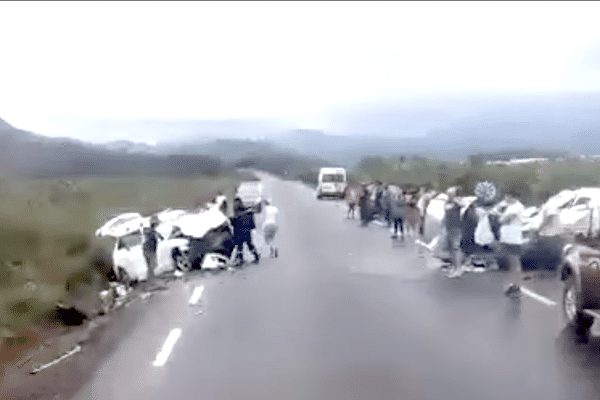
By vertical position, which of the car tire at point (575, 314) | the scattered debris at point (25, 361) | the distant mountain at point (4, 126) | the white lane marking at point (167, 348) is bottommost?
the scattered debris at point (25, 361)

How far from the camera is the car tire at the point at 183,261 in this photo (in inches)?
509

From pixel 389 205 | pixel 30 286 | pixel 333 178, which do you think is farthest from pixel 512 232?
pixel 333 178

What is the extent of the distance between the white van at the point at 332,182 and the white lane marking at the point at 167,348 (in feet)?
104

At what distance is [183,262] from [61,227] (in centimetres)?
238

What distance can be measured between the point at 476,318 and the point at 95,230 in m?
6.54

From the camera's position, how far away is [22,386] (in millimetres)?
6367

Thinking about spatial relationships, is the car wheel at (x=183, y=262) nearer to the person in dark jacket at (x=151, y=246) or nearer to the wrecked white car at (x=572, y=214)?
the person in dark jacket at (x=151, y=246)

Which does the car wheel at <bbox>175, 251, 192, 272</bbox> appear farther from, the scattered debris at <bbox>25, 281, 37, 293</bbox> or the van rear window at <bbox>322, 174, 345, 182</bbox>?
the van rear window at <bbox>322, 174, 345, 182</bbox>

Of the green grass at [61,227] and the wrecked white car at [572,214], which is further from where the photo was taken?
the green grass at [61,227]

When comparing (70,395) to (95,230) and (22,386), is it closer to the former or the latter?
(22,386)

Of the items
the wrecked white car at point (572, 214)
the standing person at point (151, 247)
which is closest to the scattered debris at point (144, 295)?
the standing person at point (151, 247)

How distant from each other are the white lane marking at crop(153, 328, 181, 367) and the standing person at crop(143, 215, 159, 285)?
419 cm

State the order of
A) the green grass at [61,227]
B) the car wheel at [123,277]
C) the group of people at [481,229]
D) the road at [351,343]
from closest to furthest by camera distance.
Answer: the road at [351,343] < the green grass at [61,227] < the car wheel at [123,277] < the group of people at [481,229]

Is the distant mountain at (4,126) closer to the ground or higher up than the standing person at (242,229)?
higher up
